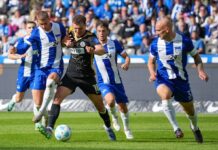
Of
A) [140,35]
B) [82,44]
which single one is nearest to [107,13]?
[140,35]

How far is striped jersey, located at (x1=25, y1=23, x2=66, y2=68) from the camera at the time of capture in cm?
1403

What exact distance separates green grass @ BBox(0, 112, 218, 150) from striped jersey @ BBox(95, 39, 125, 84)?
106 centimetres

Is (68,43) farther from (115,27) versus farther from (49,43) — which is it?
(115,27)

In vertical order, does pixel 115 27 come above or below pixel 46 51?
below

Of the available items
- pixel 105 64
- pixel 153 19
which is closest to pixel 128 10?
pixel 153 19

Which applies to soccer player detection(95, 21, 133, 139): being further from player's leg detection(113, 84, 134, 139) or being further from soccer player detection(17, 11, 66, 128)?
soccer player detection(17, 11, 66, 128)

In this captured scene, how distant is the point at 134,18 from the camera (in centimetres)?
2678

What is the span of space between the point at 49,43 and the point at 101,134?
2120 millimetres

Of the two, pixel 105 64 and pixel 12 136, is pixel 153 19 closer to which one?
pixel 105 64

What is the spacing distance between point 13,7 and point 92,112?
32.0 ft

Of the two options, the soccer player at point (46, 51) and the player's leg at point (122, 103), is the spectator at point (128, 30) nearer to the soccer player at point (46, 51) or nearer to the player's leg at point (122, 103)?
the player's leg at point (122, 103)

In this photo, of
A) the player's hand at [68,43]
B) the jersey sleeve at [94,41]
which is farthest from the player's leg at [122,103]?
the jersey sleeve at [94,41]

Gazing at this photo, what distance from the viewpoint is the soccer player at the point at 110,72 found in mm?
14609

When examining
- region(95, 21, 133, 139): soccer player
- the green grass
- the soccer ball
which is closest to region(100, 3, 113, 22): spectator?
the green grass
